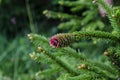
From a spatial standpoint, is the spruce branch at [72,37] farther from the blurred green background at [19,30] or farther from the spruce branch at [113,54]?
the blurred green background at [19,30]

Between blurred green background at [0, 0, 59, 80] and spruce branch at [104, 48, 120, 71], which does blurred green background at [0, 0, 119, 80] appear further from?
spruce branch at [104, 48, 120, 71]

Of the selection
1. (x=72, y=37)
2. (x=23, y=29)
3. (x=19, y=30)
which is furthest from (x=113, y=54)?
(x=19, y=30)

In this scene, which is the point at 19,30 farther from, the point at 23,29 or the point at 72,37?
the point at 72,37

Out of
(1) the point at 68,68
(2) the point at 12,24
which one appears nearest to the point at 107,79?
(1) the point at 68,68

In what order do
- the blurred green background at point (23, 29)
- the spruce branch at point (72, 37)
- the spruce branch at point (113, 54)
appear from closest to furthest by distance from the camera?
the spruce branch at point (72, 37) → the spruce branch at point (113, 54) → the blurred green background at point (23, 29)

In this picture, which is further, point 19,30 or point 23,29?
point 19,30

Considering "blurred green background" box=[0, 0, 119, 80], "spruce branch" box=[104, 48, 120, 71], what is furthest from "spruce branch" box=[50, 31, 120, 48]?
"blurred green background" box=[0, 0, 119, 80]

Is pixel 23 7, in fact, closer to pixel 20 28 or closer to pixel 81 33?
pixel 20 28

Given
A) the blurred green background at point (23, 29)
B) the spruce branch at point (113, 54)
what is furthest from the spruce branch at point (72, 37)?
the blurred green background at point (23, 29)
